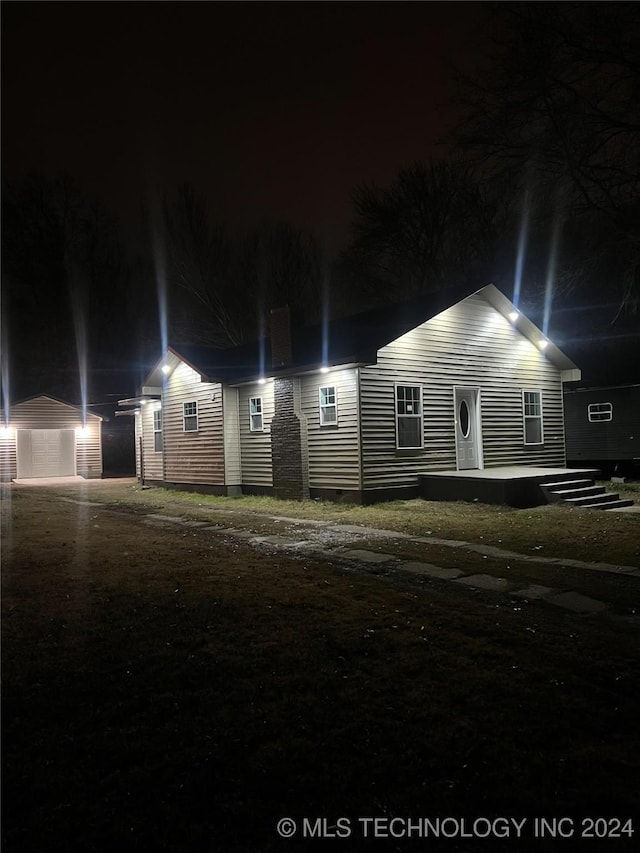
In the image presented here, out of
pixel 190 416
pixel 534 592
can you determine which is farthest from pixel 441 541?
pixel 190 416

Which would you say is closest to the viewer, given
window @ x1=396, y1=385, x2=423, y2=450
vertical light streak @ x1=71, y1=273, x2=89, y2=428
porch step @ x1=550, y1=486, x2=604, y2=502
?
porch step @ x1=550, y1=486, x2=604, y2=502

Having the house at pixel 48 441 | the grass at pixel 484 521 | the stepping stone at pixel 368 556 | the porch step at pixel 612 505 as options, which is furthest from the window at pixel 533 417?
the house at pixel 48 441

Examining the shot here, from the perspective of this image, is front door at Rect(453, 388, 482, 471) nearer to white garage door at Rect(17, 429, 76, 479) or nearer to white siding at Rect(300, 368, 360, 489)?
white siding at Rect(300, 368, 360, 489)

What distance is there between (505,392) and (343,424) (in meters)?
6.07

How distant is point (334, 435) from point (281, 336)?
352 cm

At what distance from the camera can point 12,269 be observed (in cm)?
3844

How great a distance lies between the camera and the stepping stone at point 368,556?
28.4 feet

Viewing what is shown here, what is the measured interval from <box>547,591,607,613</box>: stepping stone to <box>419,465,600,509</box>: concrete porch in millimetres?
7916

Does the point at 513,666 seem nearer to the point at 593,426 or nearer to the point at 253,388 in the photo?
the point at 253,388

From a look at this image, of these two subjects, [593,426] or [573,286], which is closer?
[573,286]

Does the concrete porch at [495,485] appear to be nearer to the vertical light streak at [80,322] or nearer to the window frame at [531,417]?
the window frame at [531,417]

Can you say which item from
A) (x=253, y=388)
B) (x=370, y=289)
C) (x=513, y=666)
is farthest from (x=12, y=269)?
(x=513, y=666)

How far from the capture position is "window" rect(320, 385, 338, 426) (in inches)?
631

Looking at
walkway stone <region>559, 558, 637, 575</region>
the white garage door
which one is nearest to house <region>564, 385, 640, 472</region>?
walkway stone <region>559, 558, 637, 575</region>
